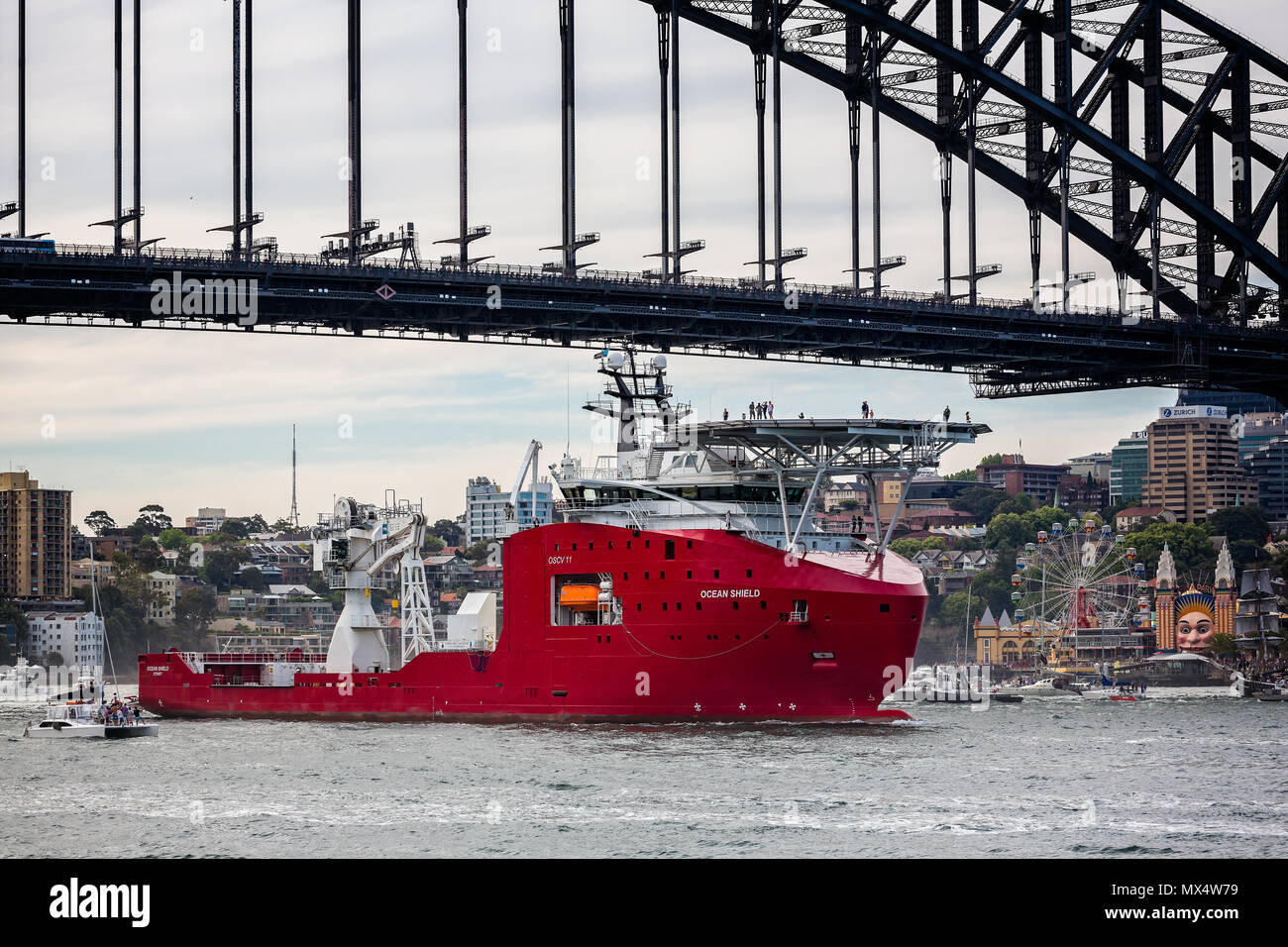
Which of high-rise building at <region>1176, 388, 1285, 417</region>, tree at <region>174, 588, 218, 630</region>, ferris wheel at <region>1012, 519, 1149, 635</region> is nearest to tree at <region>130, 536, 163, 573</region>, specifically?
tree at <region>174, 588, 218, 630</region>

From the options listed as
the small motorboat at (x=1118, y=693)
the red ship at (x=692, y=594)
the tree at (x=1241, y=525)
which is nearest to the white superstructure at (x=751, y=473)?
the red ship at (x=692, y=594)

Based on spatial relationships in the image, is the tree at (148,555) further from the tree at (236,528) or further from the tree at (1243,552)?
the tree at (1243,552)

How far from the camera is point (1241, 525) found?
11606 centimetres

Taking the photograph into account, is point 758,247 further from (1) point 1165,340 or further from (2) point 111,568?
(2) point 111,568

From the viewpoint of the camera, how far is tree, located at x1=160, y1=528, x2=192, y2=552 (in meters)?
136

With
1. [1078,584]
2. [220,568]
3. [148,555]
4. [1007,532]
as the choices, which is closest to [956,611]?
[1007,532]

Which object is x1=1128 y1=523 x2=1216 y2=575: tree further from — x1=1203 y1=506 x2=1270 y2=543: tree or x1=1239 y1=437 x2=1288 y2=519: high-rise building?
x1=1239 y1=437 x2=1288 y2=519: high-rise building

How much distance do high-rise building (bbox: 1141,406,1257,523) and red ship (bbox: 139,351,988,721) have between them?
99671 millimetres

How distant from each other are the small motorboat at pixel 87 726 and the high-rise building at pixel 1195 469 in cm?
10436

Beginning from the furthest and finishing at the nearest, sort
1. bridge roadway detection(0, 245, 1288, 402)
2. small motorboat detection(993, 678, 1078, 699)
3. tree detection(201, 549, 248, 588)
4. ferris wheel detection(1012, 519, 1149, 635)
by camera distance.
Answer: tree detection(201, 549, 248, 588), ferris wheel detection(1012, 519, 1149, 635), small motorboat detection(993, 678, 1078, 699), bridge roadway detection(0, 245, 1288, 402)
